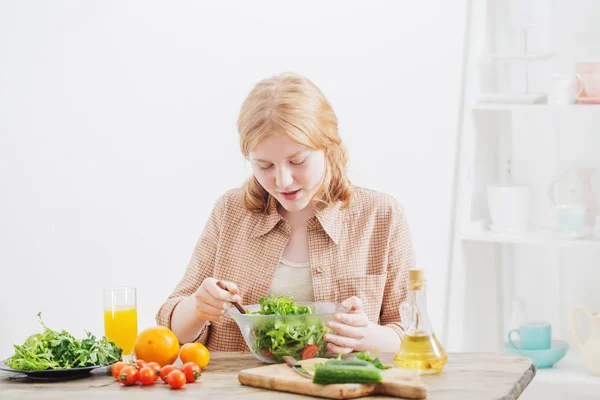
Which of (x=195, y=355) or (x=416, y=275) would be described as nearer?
(x=416, y=275)

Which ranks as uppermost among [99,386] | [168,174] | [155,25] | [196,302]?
[155,25]

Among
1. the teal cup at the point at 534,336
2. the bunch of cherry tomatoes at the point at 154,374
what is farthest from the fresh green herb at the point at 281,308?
the teal cup at the point at 534,336

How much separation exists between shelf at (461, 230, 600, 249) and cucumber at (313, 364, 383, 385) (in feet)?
5.26

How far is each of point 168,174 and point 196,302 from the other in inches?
64.1

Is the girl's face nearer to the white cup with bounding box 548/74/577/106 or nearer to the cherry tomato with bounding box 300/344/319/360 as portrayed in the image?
the cherry tomato with bounding box 300/344/319/360

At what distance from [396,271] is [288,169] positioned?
45 cm

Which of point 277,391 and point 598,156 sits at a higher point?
point 598,156

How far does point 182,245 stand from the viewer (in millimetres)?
3766

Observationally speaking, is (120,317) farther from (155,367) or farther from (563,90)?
(563,90)

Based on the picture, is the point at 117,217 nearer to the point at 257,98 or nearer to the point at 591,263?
the point at 257,98

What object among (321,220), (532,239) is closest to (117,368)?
(321,220)

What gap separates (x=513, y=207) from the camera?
3.27 m

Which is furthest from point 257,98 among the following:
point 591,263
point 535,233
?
point 591,263

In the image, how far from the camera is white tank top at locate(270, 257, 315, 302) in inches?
95.2
